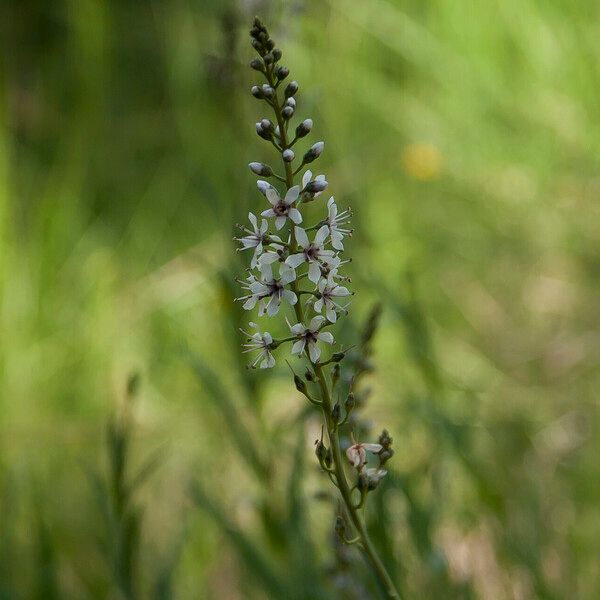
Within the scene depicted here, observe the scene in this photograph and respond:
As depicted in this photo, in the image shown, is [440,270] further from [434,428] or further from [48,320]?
[434,428]

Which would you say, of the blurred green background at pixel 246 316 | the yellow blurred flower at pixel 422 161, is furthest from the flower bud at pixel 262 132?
the yellow blurred flower at pixel 422 161

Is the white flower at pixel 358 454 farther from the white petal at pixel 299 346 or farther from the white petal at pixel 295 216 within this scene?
the white petal at pixel 295 216

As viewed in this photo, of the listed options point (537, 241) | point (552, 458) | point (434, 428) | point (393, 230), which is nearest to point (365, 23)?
point (393, 230)

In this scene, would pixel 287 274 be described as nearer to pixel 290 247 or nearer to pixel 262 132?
pixel 290 247

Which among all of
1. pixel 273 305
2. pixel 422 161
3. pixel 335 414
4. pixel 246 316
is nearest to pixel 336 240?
pixel 273 305

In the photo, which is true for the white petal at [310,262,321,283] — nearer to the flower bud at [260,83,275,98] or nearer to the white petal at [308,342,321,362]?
the white petal at [308,342,321,362]

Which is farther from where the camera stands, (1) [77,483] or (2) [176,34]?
(2) [176,34]

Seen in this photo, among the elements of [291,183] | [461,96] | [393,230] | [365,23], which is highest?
[365,23]

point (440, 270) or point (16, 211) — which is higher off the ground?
point (16, 211)
